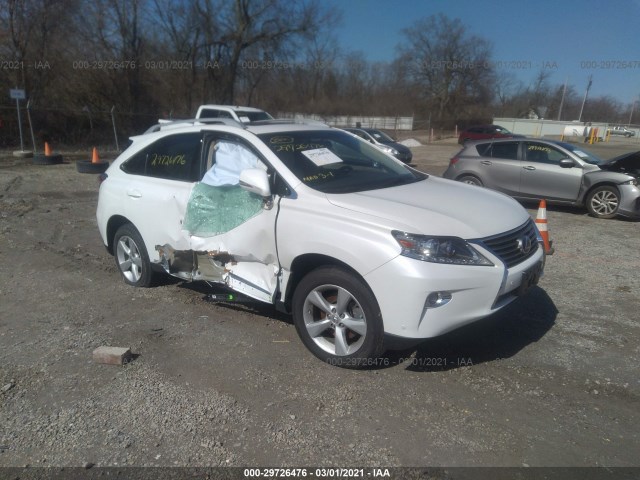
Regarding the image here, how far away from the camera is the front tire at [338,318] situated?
3.42 metres

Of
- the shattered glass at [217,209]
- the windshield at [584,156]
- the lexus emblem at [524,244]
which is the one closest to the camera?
the lexus emblem at [524,244]

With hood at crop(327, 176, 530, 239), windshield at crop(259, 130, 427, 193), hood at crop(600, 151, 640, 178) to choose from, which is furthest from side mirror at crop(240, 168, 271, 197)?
hood at crop(600, 151, 640, 178)

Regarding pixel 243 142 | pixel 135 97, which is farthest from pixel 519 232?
pixel 135 97

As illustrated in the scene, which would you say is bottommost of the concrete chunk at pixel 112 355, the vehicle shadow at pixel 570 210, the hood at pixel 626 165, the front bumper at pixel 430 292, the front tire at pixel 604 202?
the concrete chunk at pixel 112 355

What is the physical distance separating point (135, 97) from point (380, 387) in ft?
92.8

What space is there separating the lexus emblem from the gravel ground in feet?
1.61

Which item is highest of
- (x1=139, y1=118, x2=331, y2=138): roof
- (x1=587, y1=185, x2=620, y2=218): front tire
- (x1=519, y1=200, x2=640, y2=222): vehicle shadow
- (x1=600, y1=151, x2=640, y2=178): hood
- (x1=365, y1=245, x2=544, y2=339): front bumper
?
(x1=139, y1=118, x2=331, y2=138): roof

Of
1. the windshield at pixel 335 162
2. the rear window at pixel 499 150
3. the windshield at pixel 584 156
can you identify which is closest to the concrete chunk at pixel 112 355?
the windshield at pixel 335 162

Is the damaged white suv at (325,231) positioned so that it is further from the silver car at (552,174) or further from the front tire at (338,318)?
the silver car at (552,174)

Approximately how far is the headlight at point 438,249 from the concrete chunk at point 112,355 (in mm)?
2249

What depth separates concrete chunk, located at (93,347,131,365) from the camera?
3.83m

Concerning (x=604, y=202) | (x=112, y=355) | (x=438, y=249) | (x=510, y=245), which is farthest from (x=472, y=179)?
(x=112, y=355)

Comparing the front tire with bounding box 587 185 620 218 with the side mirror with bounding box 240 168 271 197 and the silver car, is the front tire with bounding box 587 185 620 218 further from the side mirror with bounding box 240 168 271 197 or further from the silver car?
the side mirror with bounding box 240 168 271 197

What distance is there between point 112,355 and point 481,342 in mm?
2933
